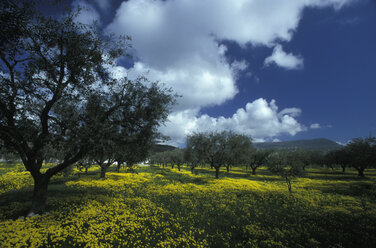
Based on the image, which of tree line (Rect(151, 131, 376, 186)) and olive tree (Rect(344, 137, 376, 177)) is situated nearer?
tree line (Rect(151, 131, 376, 186))

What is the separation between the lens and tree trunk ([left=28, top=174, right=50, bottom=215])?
1149 cm

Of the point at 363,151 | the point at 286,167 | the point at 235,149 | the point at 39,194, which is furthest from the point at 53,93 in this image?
the point at 363,151

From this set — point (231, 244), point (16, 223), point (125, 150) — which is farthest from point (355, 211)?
point (16, 223)

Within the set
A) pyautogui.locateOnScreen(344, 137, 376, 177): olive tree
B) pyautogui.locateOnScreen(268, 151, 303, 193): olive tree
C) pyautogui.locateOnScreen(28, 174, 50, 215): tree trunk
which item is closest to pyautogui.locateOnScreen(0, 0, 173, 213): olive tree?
pyautogui.locateOnScreen(28, 174, 50, 215): tree trunk

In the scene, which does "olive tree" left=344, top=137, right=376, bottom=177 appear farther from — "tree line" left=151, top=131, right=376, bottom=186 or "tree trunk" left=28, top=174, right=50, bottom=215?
"tree trunk" left=28, top=174, right=50, bottom=215

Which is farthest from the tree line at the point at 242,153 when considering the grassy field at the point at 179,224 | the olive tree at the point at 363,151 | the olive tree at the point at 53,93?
the olive tree at the point at 53,93

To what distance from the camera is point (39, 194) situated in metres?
11.7

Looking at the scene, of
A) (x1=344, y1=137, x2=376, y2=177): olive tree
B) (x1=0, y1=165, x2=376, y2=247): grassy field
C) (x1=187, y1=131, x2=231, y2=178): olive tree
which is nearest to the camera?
(x1=0, y1=165, x2=376, y2=247): grassy field

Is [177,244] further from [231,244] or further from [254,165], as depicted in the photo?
[254,165]

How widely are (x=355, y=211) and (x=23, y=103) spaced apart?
31.2 meters

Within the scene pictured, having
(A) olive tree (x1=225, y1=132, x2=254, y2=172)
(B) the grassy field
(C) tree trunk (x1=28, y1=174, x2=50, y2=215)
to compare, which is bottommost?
(B) the grassy field

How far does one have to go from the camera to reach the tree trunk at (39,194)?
11492 millimetres

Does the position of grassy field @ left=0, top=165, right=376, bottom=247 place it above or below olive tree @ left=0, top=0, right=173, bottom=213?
below

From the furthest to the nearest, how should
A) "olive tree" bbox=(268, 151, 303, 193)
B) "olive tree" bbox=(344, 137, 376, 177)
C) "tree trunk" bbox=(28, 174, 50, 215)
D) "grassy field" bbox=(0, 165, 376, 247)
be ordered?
"olive tree" bbox=(344, 137, 376, 177) → "olive tree" bbox=(268, 151, 303, 193) → "tree trunk" bbox=(28, 174, 50, 215) → "grassy field" bbox=(0, 165, 376, 247)
